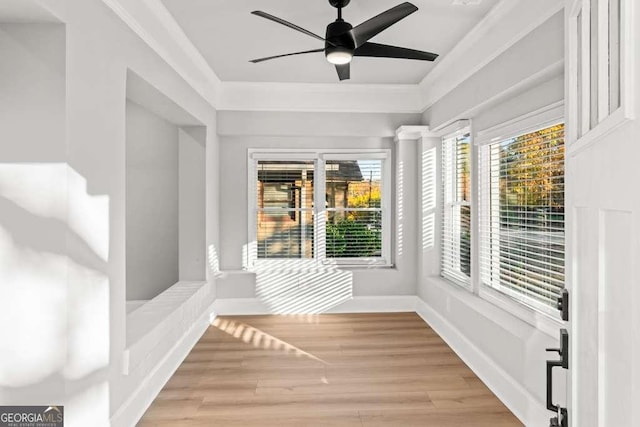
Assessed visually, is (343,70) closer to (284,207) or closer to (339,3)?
(339,3)

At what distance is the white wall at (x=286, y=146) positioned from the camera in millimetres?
5066

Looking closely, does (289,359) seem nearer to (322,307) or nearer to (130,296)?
(322,307)

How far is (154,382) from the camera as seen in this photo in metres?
3.01

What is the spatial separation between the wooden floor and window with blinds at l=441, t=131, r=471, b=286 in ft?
2.48

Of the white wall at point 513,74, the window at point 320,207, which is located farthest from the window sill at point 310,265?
the white wall at point 513,74

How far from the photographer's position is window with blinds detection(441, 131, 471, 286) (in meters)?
4.19

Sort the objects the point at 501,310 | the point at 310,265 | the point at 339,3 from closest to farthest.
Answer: the point at 339,3
the point at 501,310
the point at 310,265

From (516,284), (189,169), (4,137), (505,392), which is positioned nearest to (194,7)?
(4,137)

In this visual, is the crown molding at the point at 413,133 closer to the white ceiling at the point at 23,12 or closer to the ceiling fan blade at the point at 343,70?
the ceiling fan blade at the point at 343,70

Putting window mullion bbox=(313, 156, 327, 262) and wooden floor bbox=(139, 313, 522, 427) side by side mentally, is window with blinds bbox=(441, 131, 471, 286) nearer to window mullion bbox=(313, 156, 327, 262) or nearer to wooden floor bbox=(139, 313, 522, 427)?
wooden floor bbox=(139, 313, 522, 427)

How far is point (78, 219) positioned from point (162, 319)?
149 centimetres

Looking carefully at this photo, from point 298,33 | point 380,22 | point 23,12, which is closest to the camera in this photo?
point 23,12

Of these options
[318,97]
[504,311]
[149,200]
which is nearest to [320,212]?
[318,97]

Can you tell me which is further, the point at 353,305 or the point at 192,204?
the point at 353,305
